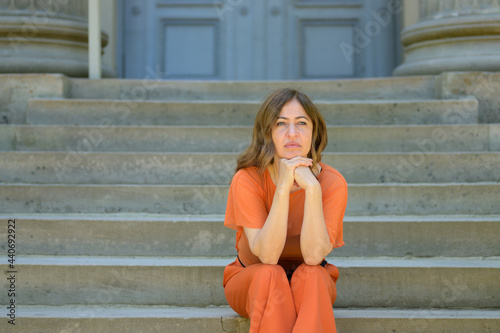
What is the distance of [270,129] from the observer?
2527mm

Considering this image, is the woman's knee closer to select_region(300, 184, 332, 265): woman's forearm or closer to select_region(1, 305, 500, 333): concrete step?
select_region(300, 184, 332, 265): woman's forearm

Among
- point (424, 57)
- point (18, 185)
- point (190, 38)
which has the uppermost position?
point (190, 38)

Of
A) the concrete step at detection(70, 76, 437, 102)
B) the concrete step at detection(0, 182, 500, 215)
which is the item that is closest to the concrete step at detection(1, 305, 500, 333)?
the concrete step at detection(0, 182, 500, 215)

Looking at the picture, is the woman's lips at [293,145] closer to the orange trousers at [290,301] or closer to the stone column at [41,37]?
the orange trousers at [290,301]

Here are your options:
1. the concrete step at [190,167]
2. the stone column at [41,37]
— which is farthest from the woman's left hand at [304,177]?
the stone column at [41,37]

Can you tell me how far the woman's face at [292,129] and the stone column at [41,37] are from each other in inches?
115

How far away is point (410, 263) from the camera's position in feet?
9.74

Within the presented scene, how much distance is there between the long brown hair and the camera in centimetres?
250

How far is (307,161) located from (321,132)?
22 centimetres

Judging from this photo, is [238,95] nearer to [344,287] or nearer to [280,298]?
[344,287]

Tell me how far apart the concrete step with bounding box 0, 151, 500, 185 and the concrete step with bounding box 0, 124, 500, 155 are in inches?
10.0

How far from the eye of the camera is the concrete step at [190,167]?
366cm

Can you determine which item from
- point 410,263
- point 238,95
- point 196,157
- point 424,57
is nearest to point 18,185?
point 196,157

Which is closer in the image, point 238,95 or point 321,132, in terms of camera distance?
point 321,132
